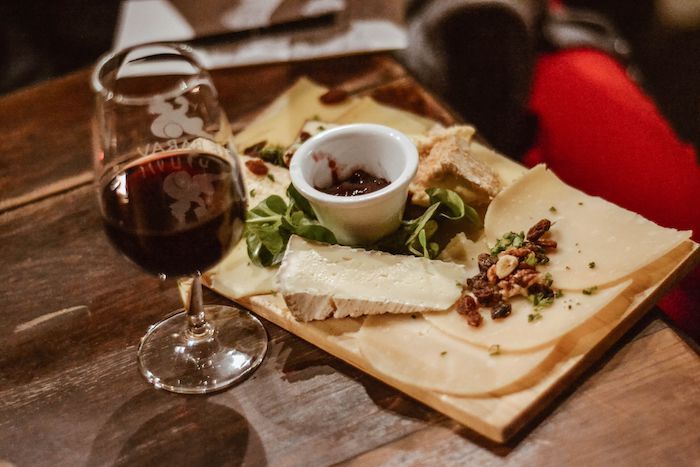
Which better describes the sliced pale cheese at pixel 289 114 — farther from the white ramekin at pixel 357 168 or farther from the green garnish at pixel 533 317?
the green garnish at pixel 533 317

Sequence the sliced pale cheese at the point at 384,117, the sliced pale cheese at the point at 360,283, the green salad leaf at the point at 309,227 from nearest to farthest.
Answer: the sliced pale cheese at the point at 360,283
the green salad leaf at the point at 309,227
the sliced pale cheese at the point at 384,117

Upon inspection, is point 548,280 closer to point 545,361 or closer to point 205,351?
point 545,361

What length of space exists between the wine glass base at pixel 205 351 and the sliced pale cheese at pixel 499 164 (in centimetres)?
49

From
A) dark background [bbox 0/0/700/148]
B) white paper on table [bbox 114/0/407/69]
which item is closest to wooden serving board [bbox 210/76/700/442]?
white paper on table [bbox 114/0/407/69]

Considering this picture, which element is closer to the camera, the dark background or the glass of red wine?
the glass of red wine

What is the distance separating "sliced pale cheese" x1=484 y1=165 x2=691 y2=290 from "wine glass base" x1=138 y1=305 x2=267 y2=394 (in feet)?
1.30

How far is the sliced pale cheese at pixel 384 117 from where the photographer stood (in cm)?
136

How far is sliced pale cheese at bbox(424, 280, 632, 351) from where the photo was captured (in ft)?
2.94

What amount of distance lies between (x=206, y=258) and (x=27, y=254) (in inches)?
19.8

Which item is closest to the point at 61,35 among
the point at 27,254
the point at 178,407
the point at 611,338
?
the point at 27,254

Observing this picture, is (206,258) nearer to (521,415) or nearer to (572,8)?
(521,415)

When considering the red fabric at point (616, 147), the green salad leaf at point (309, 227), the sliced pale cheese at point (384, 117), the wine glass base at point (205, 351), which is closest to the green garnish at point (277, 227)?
the green salad leaf at point (309, 227)

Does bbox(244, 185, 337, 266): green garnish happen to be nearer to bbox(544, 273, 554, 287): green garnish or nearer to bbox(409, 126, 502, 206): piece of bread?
bbox(409, 126, 502, 206): piece of bread

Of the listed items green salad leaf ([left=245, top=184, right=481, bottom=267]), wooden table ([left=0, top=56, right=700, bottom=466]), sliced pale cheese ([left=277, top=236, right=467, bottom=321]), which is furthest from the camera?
green salad leaf ([left=245, top=184, right=481, bottom=267])
